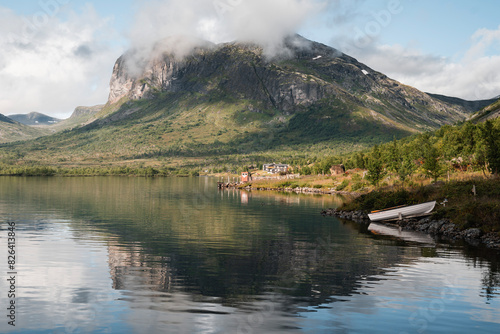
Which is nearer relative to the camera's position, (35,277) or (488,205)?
(35,277)

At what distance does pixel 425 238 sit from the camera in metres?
60.1

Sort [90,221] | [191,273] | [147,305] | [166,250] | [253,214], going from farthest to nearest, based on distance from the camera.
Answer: [253,214]
[90,221]
[166,250]
[191,273]
[147,305]

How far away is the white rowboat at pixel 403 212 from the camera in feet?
236

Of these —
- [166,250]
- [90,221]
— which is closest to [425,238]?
[166,250]

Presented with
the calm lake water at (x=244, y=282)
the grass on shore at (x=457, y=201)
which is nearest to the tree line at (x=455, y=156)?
the grass on shore at (x=457, y=201)

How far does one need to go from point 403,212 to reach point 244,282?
159 ft

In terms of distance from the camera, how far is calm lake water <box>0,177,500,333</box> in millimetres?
25078

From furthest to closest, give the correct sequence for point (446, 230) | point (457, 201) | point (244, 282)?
1. point (457, 201)
2. point (446, 230)
3. point (244, 282)

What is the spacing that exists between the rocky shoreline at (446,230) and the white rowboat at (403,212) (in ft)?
3.59

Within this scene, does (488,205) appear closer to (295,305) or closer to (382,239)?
(382,239)

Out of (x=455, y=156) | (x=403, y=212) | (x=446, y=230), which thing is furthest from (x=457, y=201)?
(x=455, y=156)

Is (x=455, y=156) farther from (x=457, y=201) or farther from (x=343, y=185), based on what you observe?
(x=457, y=201)

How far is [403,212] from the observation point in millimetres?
75250

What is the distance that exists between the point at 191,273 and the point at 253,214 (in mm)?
54532
